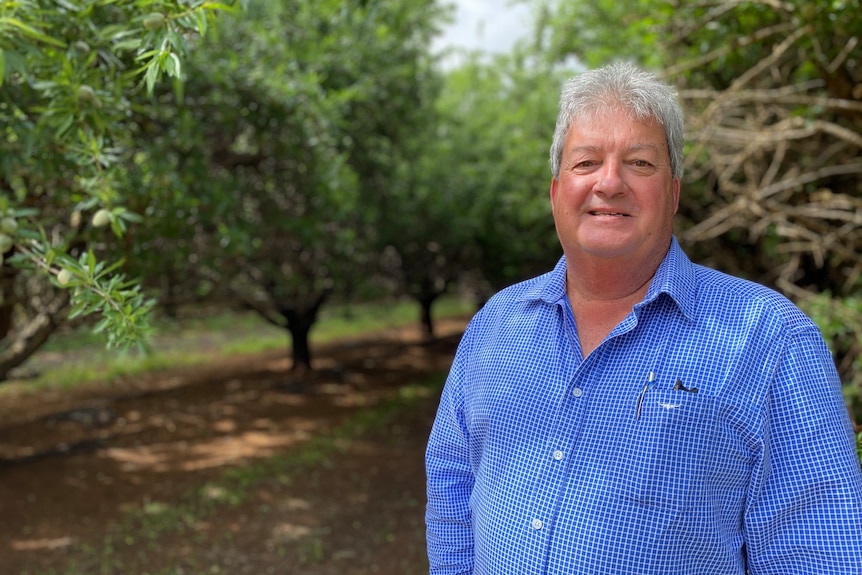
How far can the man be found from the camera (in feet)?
4.91

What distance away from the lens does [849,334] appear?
5.02m

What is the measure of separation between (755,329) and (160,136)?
4.87 meters

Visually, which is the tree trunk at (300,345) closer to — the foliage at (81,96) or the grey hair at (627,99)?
the foliage at (81,96)

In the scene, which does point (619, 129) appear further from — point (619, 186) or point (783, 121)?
point (783, 121)

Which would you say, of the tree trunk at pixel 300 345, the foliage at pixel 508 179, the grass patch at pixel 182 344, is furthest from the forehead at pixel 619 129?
the tree trunk at pixel 300 345

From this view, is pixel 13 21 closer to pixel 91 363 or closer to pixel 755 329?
pixel 755 329

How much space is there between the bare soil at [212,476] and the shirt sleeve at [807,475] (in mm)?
3987

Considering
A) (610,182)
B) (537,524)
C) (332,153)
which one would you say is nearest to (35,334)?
(332,153)

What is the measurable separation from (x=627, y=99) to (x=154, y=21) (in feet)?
4.98

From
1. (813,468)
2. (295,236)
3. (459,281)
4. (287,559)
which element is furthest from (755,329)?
(459,281)

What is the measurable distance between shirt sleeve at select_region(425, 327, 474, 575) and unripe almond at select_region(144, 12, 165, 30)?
1.40 meters

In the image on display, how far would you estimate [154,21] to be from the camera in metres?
2.32

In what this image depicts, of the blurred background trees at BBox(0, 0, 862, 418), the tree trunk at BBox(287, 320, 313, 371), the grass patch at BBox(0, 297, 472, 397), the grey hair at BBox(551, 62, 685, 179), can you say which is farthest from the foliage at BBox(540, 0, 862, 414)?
the tree trunk at BBox(287, 320, 313, 371)

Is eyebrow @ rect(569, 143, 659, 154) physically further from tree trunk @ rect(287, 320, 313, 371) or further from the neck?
tree trunk @ rect(287, 320, 313, 371)
